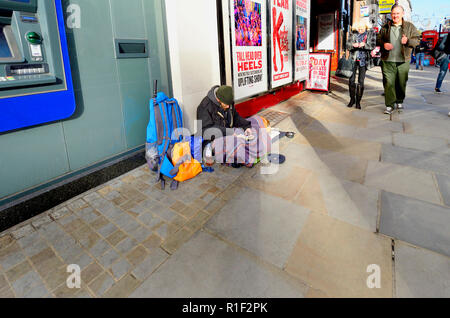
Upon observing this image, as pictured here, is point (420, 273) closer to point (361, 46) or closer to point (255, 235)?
point (255, 235)

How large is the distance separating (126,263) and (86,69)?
2.24 m

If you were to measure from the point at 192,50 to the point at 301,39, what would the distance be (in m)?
4.84

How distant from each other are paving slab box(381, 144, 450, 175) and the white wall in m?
2.91

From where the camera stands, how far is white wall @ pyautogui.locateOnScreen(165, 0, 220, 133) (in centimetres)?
386

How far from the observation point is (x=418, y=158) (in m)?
3.94

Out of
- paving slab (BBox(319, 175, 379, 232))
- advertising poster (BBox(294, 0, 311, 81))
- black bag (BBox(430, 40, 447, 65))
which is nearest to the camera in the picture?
paving slab (BBox(319, 175, 379, 232))

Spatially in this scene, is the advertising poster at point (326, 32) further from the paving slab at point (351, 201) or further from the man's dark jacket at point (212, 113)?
the paving slab at point (351, 201)

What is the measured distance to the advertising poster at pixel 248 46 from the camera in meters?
4.87

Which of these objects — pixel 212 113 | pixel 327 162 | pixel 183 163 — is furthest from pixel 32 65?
pixel 327 162

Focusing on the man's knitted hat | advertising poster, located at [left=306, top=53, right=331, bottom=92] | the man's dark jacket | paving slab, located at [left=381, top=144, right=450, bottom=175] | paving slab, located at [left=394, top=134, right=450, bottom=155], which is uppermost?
advertising poster, located at [left=306, top=53, right=331, bottom=92]

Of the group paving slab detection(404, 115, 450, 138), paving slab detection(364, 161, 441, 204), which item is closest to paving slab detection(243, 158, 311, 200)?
paving slab detection(364, 161, 441, 204)

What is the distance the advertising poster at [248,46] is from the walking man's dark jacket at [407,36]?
2587 millimetres

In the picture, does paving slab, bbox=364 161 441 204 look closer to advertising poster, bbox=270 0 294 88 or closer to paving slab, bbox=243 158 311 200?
paving slab, bbox=243 158 311 200

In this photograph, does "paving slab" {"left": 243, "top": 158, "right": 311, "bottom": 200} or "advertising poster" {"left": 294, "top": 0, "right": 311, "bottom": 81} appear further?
"advertising poster" {"left": 294, "top": 0, "right": 311, "bottom": 81}
